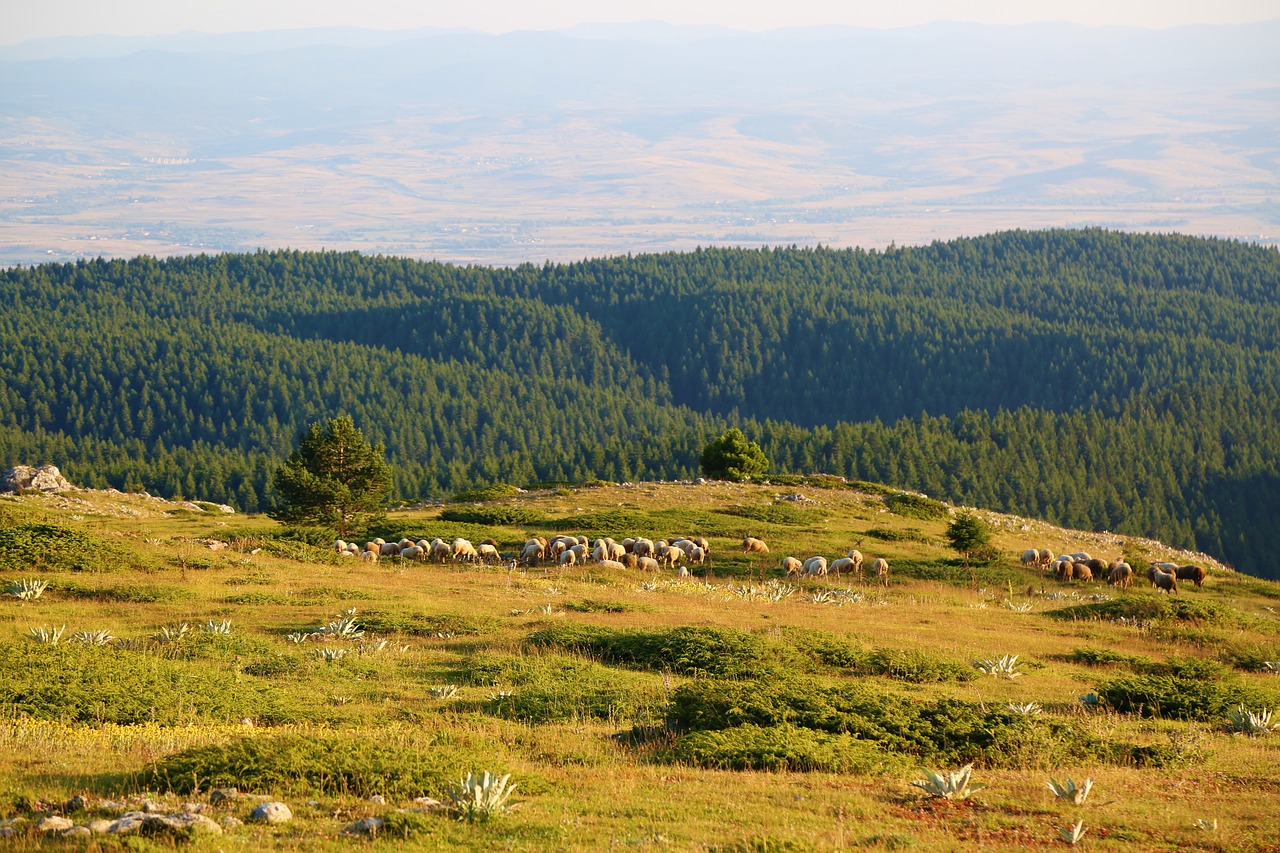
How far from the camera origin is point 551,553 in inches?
1692

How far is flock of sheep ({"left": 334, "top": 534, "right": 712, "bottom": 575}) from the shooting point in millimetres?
41844

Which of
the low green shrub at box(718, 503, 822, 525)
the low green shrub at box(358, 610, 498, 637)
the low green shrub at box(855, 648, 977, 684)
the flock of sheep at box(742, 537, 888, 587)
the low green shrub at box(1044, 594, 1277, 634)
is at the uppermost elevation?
the low green shrub at box(855, 648, 977, 684)

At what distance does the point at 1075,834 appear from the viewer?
1180cm

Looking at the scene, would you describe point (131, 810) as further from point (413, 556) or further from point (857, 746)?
point (413, 556)

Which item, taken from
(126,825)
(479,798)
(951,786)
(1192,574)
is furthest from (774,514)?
(126,825)

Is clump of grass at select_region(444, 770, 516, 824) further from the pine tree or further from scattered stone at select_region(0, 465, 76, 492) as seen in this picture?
scattered stone at select_region(0, 465, 76, 492)

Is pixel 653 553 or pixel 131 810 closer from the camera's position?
pixel 131 810

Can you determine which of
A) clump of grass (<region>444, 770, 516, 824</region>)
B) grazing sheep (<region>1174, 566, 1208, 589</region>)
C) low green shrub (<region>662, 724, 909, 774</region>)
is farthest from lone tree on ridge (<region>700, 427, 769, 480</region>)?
clump of grass (<region>444, 770, 516, 824</region>)

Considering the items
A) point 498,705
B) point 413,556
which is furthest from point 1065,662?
point 413,556

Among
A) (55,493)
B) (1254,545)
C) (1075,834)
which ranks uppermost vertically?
(1075,834)

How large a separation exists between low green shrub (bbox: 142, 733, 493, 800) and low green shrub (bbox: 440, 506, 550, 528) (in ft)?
130

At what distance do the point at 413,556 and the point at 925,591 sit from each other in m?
18.0

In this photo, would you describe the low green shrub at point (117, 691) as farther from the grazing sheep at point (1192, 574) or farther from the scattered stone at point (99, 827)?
the grazing sheep at point (1192, 574)

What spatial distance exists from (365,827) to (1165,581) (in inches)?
1590
